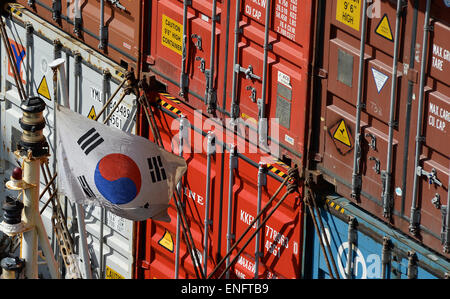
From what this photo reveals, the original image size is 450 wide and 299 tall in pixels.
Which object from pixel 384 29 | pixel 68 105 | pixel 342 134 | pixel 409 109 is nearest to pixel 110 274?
pixel 342 134

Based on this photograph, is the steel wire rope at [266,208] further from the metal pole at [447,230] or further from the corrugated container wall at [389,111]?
the metal pole at [447,230]

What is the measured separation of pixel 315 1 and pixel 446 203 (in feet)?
7.97

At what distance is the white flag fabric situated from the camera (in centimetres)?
1380

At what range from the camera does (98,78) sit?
663 inches

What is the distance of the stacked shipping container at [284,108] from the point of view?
1326cm

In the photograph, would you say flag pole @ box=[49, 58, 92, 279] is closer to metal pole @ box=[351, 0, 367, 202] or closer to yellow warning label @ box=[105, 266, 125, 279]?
metal pole @ box=[351, 0, 367, 202]

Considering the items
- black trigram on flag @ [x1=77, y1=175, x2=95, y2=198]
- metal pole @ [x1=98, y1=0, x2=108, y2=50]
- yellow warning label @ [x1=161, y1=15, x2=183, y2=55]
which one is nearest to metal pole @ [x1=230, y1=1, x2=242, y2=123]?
yellow warning label @ [x1=161, y1=15, x2=183, y2=55]

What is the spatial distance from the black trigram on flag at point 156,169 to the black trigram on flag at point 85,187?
2.17 feet

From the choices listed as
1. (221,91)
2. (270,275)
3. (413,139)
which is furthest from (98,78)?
(413,139)

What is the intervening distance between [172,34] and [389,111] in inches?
134

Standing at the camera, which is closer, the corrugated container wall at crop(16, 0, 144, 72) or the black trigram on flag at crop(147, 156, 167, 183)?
the black trigram on flag at crop(147, 156, 167, 183)

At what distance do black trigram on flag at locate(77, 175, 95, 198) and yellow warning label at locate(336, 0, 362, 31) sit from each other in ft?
9.77

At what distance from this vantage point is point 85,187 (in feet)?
45.6

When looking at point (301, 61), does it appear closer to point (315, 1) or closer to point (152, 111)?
point (315, 1)
